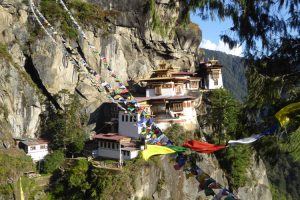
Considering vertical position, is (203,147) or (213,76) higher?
(213,76)

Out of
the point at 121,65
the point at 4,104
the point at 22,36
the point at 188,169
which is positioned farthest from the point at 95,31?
the point at 188,169

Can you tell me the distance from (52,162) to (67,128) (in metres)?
2.69

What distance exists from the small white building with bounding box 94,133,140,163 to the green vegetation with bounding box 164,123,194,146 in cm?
252

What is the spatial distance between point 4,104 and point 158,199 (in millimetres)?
11328

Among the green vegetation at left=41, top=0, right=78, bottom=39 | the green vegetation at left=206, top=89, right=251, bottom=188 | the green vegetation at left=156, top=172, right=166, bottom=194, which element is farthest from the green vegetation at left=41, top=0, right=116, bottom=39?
the green vegetation at left=156, top=172, right=166, bottom=194

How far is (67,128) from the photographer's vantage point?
2538 cm

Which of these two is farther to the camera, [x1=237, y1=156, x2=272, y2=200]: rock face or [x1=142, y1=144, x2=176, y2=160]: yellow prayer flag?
[x1=237, y1=156, x2=272, y2=200]: rock face

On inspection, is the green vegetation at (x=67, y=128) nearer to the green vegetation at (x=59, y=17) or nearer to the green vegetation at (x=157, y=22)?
the green vegetation at (x=59, y=17)

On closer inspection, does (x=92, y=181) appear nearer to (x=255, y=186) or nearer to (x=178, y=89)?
(x=178, y=89)

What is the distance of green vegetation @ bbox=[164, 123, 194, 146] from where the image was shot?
2445cm

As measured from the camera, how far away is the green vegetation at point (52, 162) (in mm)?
23453

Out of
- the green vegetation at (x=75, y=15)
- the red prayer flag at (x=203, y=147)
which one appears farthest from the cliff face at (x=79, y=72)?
the red prayer flag at (x=203, y=147)

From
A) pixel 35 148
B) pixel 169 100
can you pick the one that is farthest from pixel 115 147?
pixel 169 100

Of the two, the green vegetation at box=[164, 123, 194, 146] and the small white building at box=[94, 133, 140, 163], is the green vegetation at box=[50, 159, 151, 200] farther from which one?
the green vegetation at box=[164, 123, 194, 146]
